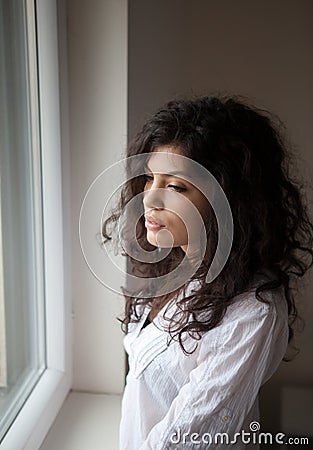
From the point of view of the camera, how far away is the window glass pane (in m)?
0.95

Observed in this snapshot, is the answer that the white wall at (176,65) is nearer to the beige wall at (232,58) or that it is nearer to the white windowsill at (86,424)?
the beige wall at (232,58)

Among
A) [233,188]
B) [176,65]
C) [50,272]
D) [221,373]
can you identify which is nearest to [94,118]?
[176,65]

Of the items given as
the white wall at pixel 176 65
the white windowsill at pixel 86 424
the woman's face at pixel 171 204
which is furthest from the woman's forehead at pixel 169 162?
the white windowsill at pixel 86 424

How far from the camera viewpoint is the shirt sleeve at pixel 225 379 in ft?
2.31

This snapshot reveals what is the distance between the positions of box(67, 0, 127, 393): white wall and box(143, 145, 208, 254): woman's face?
1.06ft

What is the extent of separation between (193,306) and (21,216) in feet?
1.34

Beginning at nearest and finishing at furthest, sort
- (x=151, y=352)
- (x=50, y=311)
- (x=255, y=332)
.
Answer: (x=255, y=332) < (x=151, y=352) < (x=50, y=311)

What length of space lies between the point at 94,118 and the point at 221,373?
0.53m

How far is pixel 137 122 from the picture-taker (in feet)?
3.42

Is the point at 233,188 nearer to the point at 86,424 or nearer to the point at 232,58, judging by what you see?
the point at 232,58

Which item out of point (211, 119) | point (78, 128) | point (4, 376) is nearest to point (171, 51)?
point (78, 128)

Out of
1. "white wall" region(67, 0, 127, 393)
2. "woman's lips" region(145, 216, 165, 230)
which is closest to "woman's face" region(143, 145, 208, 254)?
"woman's lips" region(145, 216, 165, 230)

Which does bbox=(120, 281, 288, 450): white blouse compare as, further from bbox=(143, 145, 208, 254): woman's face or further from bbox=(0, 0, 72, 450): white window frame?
bbox=(0, 0, 72, 450): white window frame

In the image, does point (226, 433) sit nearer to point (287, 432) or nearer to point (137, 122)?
point (287, 432)
